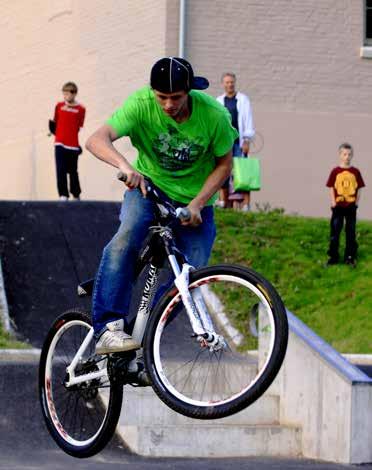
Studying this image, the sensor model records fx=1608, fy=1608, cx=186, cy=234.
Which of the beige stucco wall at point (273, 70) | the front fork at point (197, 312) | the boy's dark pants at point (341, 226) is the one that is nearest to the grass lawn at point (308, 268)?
the boy's dark pants at point (341, 226)

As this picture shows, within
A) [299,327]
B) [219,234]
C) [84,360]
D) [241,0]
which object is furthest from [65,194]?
[84,360]

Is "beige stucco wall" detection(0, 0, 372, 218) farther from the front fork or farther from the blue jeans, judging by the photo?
the front fork

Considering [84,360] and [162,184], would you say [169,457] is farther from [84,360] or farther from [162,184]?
[162,184]

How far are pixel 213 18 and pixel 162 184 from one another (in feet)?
50.5

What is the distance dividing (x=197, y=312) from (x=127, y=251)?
2.12ft

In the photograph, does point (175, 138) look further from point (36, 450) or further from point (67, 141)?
point (67, 141)

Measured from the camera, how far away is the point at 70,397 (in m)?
10.4

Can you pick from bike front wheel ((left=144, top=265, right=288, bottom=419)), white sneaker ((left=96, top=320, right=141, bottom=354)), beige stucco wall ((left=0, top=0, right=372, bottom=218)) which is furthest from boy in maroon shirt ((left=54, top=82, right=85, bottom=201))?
Result: white sneaker ((left=96, top=320, right=141, bottom=354))

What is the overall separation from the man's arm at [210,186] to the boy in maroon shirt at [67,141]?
12.6 meters

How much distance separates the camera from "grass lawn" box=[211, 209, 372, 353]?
1825 centimetres

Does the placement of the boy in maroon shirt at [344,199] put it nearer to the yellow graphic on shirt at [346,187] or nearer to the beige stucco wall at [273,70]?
the yellow graphic on shirt at [346,187]

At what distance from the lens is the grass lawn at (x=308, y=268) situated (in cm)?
1825

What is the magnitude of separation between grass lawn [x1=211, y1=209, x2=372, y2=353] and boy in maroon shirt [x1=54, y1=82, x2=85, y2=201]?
7.84 ft

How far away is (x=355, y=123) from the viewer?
24766mm
